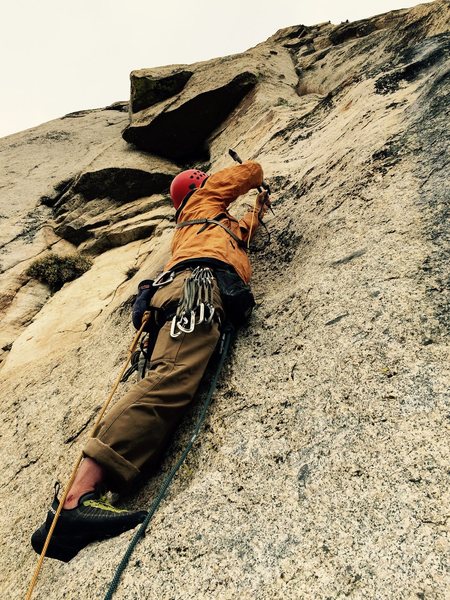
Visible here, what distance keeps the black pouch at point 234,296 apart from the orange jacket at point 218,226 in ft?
0.77

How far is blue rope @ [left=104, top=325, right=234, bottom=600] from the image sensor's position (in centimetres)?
219

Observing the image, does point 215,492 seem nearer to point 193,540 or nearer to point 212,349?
point 193,540

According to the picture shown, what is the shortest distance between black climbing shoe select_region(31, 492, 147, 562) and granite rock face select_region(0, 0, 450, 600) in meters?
0.08

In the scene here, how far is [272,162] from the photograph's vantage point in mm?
7207

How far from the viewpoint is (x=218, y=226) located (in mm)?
4395

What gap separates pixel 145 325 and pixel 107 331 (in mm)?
1845

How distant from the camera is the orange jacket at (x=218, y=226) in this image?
407cm

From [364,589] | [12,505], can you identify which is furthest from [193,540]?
[12,505]

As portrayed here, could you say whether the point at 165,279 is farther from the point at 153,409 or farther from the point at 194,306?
the point at 153,409

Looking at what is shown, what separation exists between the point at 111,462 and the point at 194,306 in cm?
124

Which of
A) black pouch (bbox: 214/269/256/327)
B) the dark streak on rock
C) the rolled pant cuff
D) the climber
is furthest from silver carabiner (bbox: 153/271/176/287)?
the rolled pant cuff

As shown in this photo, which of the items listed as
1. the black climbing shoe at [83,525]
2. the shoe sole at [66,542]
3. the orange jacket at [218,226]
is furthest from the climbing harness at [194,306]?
the shoe sole at [66,542]

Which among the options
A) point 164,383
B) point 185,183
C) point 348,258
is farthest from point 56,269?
point 348,258

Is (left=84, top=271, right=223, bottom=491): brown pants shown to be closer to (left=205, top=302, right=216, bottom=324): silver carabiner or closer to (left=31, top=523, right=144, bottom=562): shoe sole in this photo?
(left=205, top=302, right=216, bottom=324): silver carabiner
